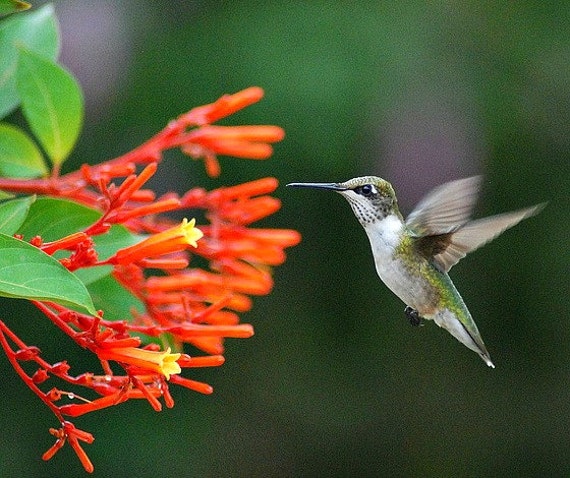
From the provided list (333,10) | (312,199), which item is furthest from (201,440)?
(333,10)

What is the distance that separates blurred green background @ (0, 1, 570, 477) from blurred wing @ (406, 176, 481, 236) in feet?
4.91

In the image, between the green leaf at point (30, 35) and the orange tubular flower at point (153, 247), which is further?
the green leaf at point (30, 35)

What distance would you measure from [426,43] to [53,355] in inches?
66.2

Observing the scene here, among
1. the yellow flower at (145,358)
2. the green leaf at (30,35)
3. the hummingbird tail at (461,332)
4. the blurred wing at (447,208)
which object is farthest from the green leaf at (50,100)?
the hummingbird tail at (461,332)

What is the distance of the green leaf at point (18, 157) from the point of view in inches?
67.1

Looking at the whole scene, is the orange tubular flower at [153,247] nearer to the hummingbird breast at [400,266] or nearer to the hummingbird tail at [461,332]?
the hummingbird breast at [400,266]

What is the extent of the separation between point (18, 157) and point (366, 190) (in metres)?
0.59

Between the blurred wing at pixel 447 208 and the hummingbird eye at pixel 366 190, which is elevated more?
the hummingbird eye at pixel 366 190

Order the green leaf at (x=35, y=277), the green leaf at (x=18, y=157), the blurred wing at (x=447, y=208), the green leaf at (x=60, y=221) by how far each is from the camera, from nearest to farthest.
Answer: the green leaf at (x=35, y=277) < the green leaf at (x=60, y=221) < the green leaf at (x=18, y=157) < the blurred wing at (x=447, y=208)

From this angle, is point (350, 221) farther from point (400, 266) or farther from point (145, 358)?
point (145, 358)

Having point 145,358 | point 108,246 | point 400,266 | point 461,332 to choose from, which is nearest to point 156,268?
point 108,246

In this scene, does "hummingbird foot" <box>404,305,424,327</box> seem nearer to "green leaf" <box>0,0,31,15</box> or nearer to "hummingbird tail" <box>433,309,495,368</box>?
"hummingbird tail" <box>433,309,495,368</box>

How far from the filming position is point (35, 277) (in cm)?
109

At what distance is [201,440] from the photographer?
3814mm
